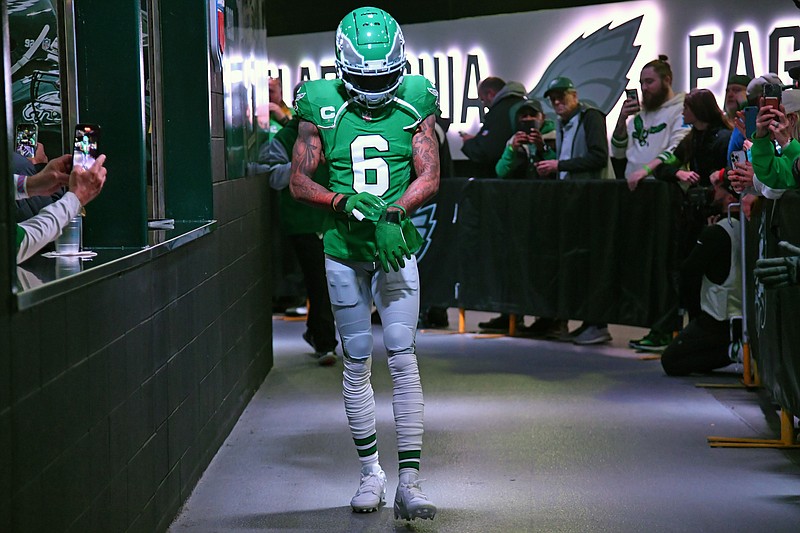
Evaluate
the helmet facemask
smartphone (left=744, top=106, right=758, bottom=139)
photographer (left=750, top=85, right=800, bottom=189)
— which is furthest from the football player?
smartphone (left=744, top=106, right=758, bottom=139)

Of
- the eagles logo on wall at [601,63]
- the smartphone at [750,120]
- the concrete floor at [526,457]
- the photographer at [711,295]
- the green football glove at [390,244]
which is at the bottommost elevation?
the concrete floor at [526,457]

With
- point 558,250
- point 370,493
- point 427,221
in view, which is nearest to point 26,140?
point 370,493

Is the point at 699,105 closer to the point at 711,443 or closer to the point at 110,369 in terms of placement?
the point at 711,443

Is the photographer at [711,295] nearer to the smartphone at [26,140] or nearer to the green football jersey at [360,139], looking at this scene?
the green football jersey at [360,139]

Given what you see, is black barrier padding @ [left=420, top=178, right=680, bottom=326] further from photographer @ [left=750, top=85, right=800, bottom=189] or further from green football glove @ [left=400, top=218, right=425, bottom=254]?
green football glove @ [left=400, top=218, right=425, bottom=254]

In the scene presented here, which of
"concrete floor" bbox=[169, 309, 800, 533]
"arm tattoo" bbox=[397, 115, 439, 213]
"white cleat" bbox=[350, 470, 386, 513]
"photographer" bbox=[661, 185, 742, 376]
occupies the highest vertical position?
"arm tattoo" bbox=[397, 115, 439, 213]

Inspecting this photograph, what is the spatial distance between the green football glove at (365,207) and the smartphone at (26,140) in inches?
51.2

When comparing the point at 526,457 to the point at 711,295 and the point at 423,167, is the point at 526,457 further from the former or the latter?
the point at 711,295

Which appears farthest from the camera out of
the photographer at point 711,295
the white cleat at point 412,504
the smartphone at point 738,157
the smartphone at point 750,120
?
the photographer at point 711,295

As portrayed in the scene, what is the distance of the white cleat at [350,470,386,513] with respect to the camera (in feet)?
16.0

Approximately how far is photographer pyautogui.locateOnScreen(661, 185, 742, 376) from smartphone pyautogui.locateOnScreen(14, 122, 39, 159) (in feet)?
15.6

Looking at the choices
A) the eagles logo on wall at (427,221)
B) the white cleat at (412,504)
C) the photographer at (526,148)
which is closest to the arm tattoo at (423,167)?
the white cleat at (412,504)

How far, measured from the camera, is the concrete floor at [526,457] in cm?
479

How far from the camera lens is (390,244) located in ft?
15.1
